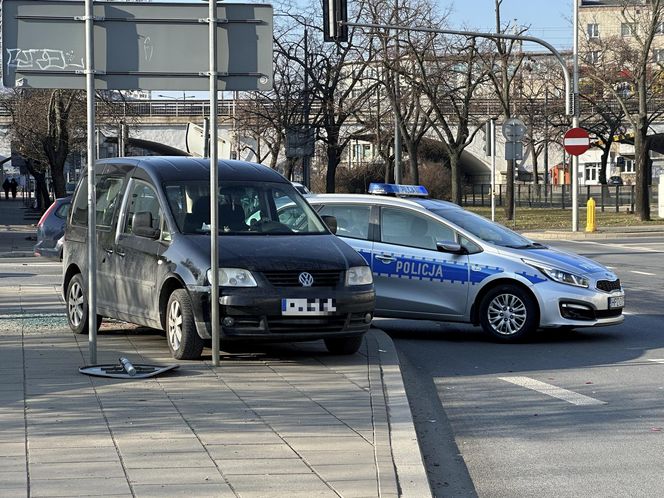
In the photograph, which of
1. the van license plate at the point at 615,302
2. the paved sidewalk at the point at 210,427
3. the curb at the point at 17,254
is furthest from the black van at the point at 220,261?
the curb at the point at 17,254

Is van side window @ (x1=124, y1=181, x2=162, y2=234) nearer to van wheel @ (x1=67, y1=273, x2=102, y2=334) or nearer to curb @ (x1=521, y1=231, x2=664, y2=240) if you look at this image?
van wheel @ (x1=67, y1=273, x2=102, y2=334)

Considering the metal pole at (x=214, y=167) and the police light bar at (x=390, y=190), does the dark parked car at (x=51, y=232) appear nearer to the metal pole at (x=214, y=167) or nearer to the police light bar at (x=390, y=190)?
the police light bar at (x=390, y=190)

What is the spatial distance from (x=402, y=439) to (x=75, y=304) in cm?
617

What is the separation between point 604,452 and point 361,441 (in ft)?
5.08

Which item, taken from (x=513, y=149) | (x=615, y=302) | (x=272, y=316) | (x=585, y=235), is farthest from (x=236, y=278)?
(x=513, y=149)

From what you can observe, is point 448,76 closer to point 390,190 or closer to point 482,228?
point 390,190

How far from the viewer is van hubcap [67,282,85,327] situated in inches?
493

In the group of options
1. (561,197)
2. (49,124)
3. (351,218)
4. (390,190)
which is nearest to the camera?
(351,218)

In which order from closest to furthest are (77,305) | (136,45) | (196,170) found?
(136,45), (196,170), (77,305)

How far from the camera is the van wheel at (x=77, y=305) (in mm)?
12391

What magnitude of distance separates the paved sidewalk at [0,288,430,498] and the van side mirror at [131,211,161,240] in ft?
3.54

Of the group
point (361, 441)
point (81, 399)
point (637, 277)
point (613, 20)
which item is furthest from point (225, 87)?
point (613, 20)

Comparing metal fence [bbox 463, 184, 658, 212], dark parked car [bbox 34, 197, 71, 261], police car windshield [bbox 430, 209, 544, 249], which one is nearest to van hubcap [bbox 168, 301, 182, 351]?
police car windshield [bbox 430, 209, 544, 249]

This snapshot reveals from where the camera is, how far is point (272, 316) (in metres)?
10.3
